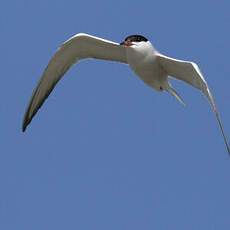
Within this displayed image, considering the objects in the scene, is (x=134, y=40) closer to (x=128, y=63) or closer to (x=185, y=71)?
(x=128, y=63)

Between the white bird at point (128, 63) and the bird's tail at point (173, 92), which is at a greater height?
the white bird at point (128, 63)

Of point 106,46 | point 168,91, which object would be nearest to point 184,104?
point 168,91

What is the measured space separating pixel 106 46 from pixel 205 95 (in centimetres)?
303

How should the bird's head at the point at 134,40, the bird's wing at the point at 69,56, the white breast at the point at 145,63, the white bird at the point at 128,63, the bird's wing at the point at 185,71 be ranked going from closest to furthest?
1. the bird's wing at the point at 185,71
2. the white bird at the point at 128,63
3. the white breast at the point at 145,63
4. the bird's head at the point at 134,40
5. the bird's wing at the point at 69,56

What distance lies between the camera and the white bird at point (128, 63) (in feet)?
50.6

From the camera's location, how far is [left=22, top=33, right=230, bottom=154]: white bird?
15422 millimetres

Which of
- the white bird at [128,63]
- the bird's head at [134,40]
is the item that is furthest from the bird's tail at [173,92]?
the bird's head at [134,40]

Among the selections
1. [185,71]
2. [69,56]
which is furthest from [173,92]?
[69,56]

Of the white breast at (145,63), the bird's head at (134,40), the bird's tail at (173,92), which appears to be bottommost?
the bird's tail at (173,92)

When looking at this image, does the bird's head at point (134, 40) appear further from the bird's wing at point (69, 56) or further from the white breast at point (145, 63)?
the bird's wing at point (69, 56)

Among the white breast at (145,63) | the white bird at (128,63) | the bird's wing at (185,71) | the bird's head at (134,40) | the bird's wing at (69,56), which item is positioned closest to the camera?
the bird's wing at (185,71)

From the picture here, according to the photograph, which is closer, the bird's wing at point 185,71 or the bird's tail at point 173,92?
the bird's wing at point 185,71

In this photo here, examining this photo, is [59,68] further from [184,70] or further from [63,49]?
[184,70]

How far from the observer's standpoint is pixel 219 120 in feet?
44.3
